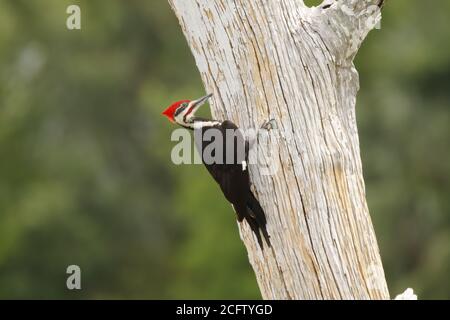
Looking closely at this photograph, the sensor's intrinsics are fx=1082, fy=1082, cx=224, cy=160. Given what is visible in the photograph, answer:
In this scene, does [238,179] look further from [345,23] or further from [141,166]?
[141,166]

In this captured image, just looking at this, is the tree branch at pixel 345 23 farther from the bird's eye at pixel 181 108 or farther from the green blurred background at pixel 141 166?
the green blurred background at pixel 141 166

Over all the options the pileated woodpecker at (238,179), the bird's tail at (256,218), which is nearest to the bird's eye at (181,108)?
the pileated woodpecker at (238,179)

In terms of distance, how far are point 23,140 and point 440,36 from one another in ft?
31.5

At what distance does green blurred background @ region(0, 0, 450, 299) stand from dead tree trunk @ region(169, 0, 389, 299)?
45.7 feet

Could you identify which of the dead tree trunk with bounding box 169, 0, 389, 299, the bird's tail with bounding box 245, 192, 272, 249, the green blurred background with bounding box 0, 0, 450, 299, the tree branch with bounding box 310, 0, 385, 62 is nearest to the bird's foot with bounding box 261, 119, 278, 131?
the dead tree trunk with bounding box 169, 0, 389, 299

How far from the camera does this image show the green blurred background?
23219mm

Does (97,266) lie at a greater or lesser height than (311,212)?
greater

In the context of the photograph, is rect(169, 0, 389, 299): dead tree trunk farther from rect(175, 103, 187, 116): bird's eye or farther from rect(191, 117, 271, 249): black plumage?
rect(175, 103, 187, 116): bird's eye

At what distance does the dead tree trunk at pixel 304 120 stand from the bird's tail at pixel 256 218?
48mm

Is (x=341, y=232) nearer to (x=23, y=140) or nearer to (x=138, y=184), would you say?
(x=23, y=140)

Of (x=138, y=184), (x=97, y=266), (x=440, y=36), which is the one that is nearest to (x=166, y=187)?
(x=138, y=184)

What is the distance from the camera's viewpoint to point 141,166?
1148 inches

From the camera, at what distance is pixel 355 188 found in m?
8.31

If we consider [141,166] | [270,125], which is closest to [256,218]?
[270,125]
